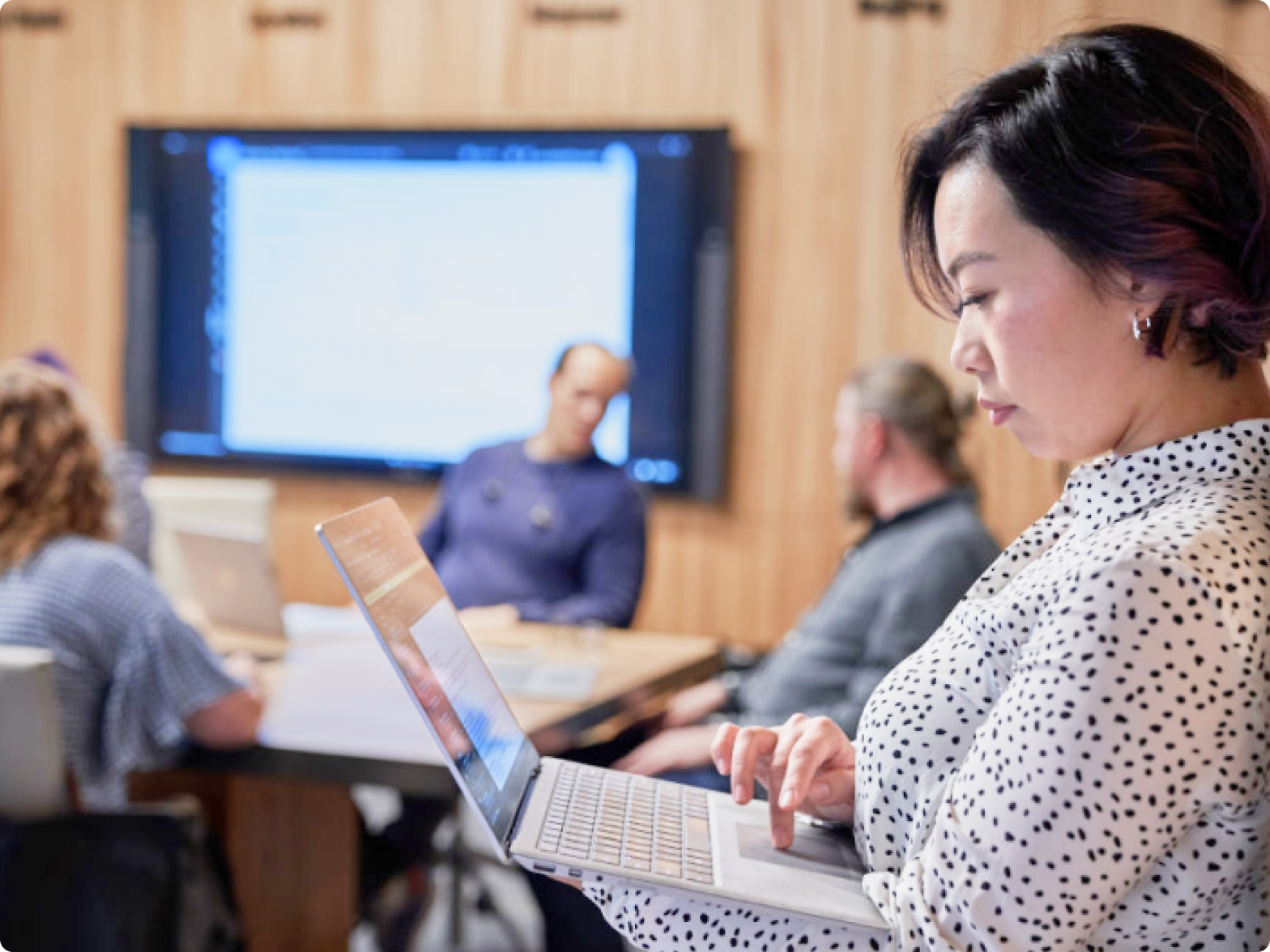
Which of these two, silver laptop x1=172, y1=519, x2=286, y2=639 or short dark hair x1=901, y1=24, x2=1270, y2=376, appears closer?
short dark hair x1=901, y1=24, x2=1270, y2=376

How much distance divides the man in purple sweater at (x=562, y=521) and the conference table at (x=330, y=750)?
1.80 ft

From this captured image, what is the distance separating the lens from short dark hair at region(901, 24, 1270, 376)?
0.84 meters

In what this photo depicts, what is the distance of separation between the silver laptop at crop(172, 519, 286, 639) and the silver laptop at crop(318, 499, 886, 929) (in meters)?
1.69

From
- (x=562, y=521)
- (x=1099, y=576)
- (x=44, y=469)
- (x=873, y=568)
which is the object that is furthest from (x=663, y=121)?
(x=1099, y=576)

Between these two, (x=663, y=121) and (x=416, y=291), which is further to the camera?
(x=416, y=291)

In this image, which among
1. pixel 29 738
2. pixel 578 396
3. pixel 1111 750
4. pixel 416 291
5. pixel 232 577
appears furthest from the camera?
pixel 416 291

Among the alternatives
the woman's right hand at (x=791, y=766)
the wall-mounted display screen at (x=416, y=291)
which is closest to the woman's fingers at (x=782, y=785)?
the woman's right hand at (x=791, y=766)

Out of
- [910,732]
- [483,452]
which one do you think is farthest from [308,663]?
[910,732]

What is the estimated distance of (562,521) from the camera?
11.4 ft

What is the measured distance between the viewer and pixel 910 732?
3.00 feet

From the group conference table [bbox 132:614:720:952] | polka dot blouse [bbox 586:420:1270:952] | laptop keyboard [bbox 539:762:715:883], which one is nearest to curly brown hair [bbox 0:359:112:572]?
conference table [bbox 132:614:720:952]

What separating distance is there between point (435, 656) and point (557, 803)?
0.14 m

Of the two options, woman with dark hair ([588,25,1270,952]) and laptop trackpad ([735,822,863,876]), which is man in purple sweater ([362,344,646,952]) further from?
woman with dark hair ([588,25,1270,952])

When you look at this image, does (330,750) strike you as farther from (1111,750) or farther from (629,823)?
(1111,750)
